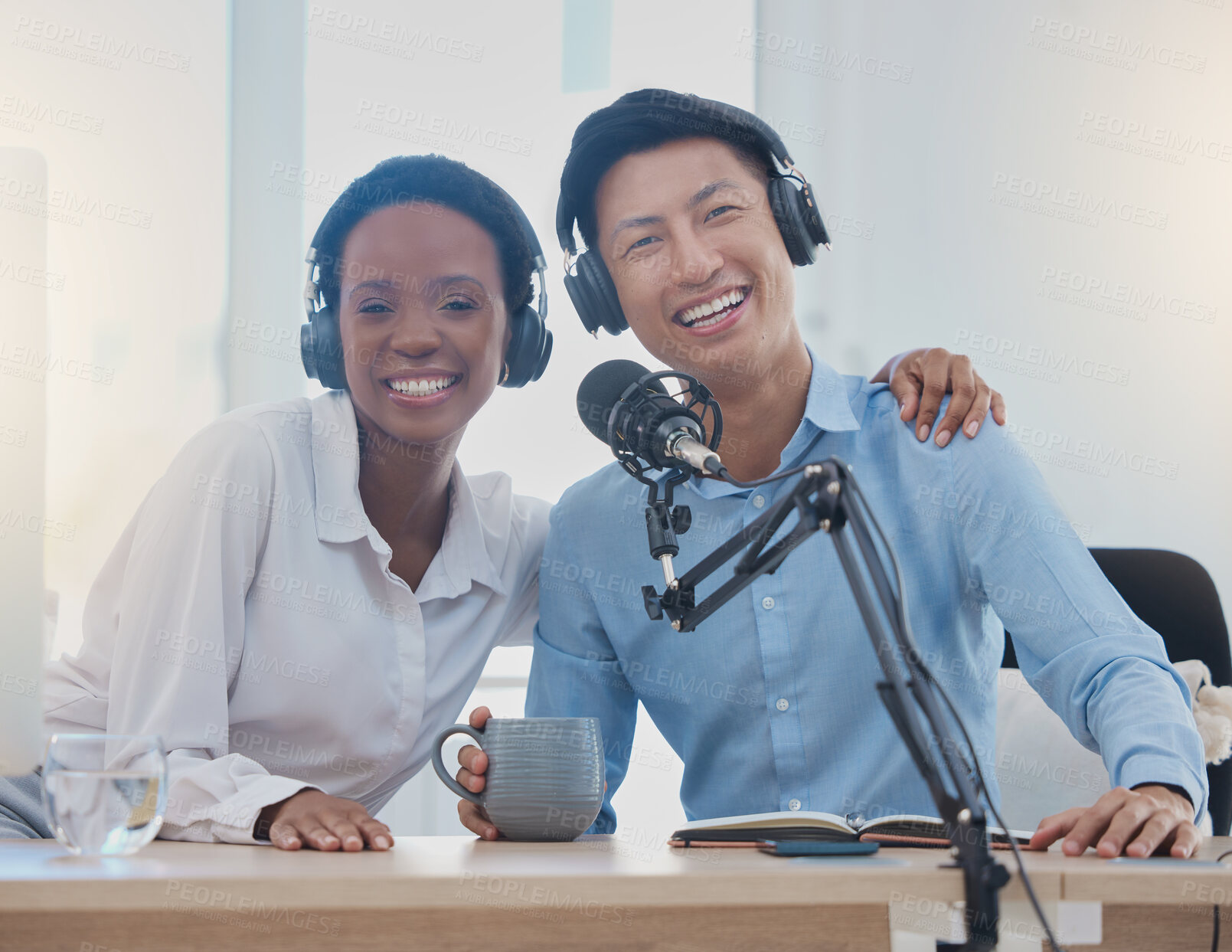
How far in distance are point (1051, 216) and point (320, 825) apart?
2.55 metres

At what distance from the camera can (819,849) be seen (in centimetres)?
77

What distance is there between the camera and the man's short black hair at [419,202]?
1.59m

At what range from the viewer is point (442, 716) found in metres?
1.50

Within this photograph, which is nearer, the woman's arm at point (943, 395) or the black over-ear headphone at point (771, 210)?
the woman's arm at point (943, 395)

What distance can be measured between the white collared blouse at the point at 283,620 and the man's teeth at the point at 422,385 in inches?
3.3

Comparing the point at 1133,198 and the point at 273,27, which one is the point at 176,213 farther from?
the point at 1133,198

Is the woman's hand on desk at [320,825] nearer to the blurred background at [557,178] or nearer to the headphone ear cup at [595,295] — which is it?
the headphone ear cup at [595,295]

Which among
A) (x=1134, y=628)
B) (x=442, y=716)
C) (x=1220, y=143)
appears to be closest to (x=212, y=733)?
(x=442, y=716)

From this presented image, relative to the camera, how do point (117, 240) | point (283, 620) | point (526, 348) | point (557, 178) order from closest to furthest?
1. point (283, 620)
2. point (526, 348)
3. point (117, 240)
4. point (557, 178)

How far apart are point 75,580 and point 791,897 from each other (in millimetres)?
2385

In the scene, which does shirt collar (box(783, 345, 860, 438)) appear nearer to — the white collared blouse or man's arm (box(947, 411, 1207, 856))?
man's arm (box(947, 411, 1207, 856))

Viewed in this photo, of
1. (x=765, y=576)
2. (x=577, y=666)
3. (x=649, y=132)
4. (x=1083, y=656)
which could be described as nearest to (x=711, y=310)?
(x=649, y=132)

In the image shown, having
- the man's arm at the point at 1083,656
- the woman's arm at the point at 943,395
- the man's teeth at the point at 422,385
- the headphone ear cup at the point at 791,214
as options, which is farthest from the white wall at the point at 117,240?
the man's arm at the point at 1083,656

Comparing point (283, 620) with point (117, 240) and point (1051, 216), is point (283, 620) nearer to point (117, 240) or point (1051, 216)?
point (117, 240)
